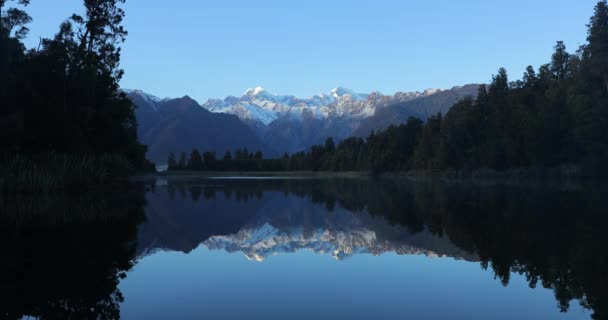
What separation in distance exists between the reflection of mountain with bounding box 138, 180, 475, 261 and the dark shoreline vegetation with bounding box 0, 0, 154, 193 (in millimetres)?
13553

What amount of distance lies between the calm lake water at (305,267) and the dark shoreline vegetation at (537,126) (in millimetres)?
66891

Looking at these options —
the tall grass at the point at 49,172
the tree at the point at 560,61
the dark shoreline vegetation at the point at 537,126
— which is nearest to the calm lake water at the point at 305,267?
the tall grass at the point at 49,172

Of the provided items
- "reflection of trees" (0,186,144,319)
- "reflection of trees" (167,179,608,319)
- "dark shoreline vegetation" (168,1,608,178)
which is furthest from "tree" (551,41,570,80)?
"reflection of trees" (0,186,144,319)

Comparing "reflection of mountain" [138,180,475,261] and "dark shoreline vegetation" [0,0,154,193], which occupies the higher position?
"dark shoreline vegetation" [0,0,154,193]

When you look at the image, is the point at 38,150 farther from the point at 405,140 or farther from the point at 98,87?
the point at 405,140

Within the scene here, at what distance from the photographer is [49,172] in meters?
44.1

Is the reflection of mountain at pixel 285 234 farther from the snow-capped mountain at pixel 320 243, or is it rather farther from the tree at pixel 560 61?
the tree at pixel 560 61

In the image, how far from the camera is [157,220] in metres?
31.5

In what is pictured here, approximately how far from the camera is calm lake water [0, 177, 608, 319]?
38.7 ft

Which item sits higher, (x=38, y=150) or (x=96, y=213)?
(x=38, y=150)

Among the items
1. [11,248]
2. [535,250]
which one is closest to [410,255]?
[535,250]

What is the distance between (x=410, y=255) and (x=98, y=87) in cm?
4649

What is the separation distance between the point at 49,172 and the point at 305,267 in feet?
112

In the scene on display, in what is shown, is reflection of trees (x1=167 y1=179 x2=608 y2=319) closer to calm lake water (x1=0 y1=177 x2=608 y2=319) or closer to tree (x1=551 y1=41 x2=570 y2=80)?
calm lake water (x1=0 y1=177 x2=608 y2=319)
